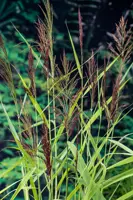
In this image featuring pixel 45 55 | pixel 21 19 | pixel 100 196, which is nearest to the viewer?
pixel 45 55

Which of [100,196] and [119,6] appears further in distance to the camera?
[119,6]

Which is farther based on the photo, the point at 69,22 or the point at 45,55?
the point at 69,22

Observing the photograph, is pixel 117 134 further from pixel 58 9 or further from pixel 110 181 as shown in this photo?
pixel 110 181

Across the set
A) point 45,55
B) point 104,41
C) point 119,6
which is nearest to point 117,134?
point 104,41

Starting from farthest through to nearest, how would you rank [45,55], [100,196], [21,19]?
1. [21,19]
2. [100,196]
3. [45,55]

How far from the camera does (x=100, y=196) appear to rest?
1.32m

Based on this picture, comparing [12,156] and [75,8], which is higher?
[75,8]

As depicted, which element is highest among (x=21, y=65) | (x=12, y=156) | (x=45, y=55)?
(x=45, y=55)

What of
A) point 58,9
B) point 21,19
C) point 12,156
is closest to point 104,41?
point 58,9

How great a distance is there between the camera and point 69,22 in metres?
3.01

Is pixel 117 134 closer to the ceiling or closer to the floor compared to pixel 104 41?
closer to the floor

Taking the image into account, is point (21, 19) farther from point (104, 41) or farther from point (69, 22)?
point (104, 41)

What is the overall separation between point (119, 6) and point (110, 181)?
74.4 inches

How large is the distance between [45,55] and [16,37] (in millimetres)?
1830
